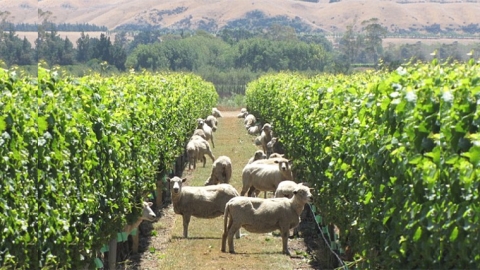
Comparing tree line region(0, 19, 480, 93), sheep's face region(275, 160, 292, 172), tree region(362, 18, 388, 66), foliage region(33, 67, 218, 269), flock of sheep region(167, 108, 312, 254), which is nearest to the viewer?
foliage region(33, 67, 218, 269)

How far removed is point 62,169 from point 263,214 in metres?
7.16

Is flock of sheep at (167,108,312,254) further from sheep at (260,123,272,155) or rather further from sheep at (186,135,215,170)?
sheep at (260,123,272,155)

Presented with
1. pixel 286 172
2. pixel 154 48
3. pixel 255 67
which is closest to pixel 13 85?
pixel 286 172

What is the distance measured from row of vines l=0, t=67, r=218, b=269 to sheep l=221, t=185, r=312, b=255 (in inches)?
76.3

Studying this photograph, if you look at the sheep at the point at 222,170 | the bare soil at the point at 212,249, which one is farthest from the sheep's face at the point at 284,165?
the sheep at the point at 222,170

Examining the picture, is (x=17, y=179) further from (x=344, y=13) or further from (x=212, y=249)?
(x=344, y=13)

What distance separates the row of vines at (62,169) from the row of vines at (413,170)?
3.39 m

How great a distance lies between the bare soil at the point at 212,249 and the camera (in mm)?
15836

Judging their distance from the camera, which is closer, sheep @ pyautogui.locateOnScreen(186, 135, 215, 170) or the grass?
the grass

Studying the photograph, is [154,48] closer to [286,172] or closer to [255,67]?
[255,67]

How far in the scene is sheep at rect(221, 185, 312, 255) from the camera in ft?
53.6

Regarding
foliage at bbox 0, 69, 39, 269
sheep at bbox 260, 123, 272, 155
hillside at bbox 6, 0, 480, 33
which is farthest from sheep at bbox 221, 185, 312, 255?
sheep at bbox 260, 123, 272, 155

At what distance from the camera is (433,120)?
7551 millimetres

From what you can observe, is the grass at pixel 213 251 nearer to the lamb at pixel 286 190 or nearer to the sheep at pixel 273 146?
the lamb at pixel 286 190
